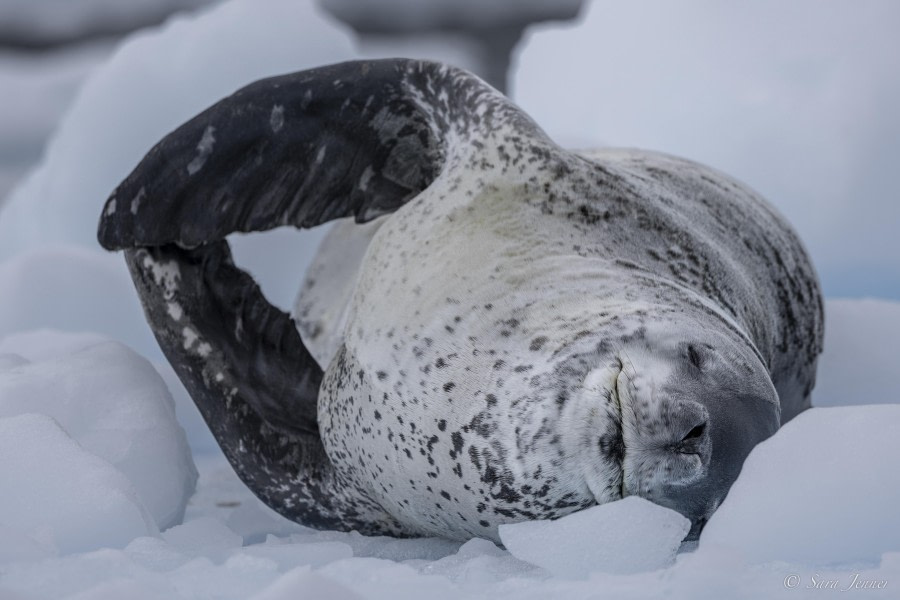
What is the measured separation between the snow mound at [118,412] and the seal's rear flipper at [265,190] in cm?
11

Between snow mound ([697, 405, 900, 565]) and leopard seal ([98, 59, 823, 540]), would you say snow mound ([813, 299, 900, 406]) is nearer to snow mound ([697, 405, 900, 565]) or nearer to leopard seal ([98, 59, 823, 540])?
leopard seal ([98, 59, 823, 540])

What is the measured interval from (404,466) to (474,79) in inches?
38.7

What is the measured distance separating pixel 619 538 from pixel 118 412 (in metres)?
1.23

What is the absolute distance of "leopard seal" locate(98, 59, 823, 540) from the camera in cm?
187

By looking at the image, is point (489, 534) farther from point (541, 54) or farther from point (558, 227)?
point (541, 54)

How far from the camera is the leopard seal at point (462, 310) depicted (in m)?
1.87

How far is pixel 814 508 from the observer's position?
176cm

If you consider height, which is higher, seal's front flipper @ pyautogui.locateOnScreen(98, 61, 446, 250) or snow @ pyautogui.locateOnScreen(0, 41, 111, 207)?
seal's front flipper @ pyautogui.locateOnScreen(98, 61, 446, 250)

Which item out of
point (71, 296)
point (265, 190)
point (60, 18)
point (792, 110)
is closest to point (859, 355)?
point (792, 110)

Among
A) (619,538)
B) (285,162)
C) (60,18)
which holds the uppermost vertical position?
(285,162)

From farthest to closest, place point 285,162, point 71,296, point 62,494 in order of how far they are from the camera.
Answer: point 71,296, point 285,162, point 62,494

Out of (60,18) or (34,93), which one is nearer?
(34,93)

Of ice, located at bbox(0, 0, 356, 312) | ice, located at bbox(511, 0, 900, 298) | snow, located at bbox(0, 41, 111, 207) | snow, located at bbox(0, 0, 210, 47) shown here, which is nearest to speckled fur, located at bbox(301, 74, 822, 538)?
ice, located at bbox(511, 0, 900, 298)

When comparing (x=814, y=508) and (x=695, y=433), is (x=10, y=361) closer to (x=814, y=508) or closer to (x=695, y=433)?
(x=695, y=433)
